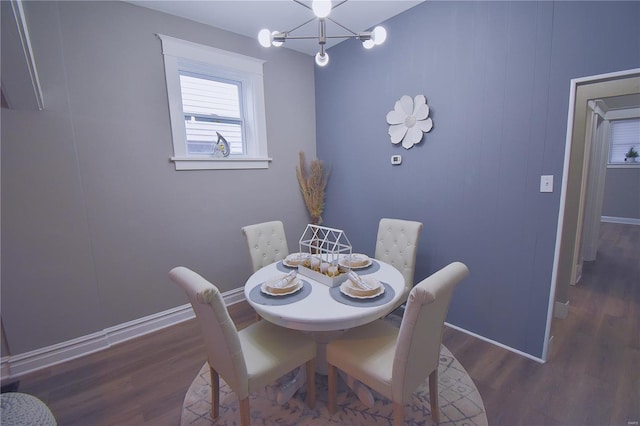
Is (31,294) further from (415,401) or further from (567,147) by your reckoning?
(567,147)

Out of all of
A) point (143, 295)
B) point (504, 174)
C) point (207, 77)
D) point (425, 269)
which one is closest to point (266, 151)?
point (207, 77)

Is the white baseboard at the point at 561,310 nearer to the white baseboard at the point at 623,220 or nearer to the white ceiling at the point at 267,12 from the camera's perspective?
the white ceiling at the point at 267,12

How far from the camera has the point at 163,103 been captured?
2391 millimetres

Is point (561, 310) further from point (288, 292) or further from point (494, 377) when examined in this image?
point (288, 292)

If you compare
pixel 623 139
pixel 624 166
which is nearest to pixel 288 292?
pixel 624 166

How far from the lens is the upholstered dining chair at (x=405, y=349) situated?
1112mm

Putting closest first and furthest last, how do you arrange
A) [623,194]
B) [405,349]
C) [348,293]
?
[405,349]
[348,293]
[623,194]


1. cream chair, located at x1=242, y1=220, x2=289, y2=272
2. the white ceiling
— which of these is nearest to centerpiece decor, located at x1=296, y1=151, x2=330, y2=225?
cream chair, located at x1=242, y1=220, x2=289, y2=272

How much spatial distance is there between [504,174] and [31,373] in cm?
372

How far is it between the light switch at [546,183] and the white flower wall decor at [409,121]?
2.99 feet

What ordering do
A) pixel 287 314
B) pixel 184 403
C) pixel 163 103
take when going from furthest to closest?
pixel 163 103
pixel 184 403
pixel 287 314

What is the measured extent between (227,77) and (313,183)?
1.46m

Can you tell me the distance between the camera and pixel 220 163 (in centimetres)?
273

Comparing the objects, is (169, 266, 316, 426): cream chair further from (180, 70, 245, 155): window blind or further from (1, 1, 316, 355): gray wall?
(180, 70, 245, 155): window blind
